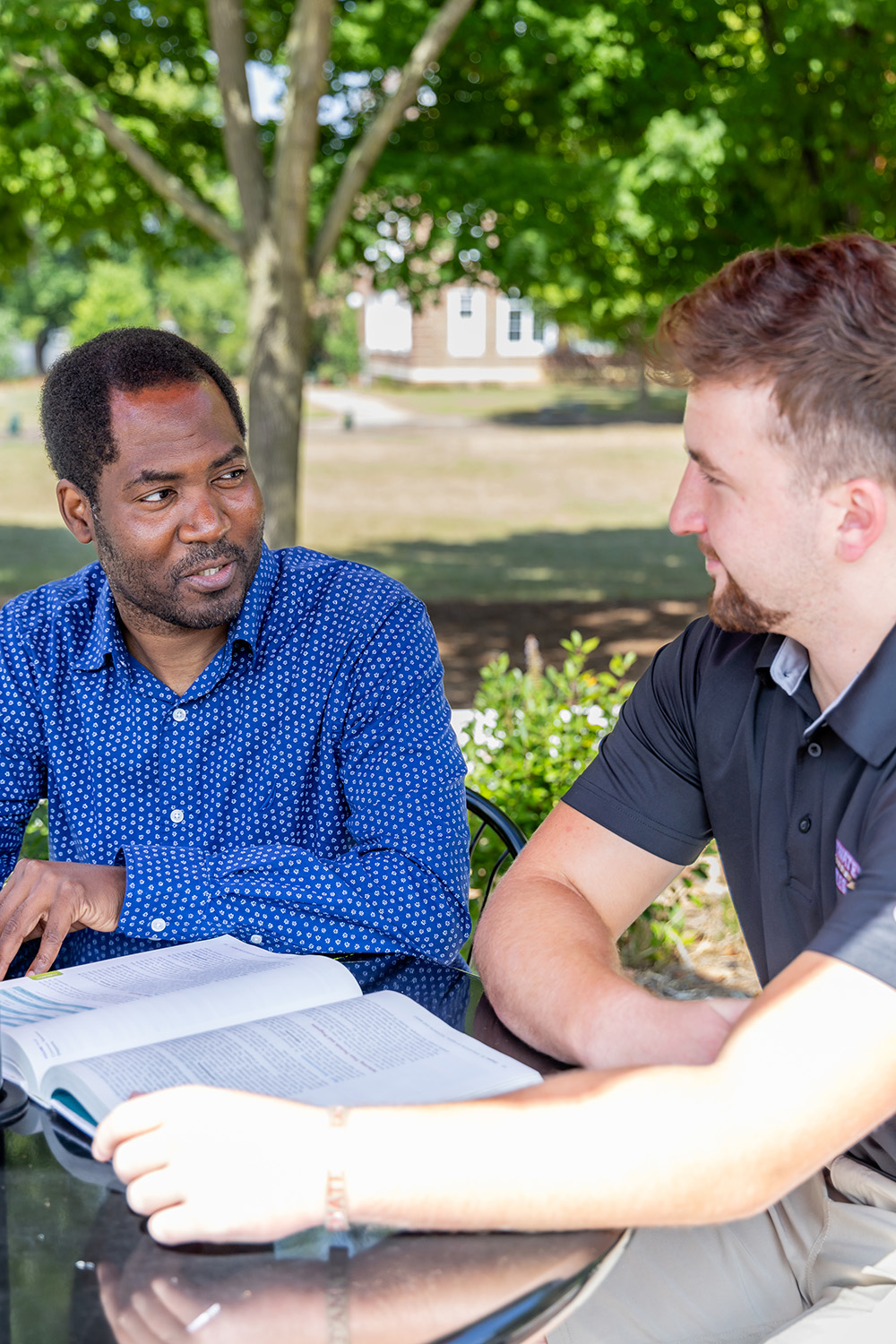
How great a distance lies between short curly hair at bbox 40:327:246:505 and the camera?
7.80 ft

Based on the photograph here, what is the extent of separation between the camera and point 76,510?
2523 millimetres

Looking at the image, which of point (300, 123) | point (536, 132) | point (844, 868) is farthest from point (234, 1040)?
point (536, 132)

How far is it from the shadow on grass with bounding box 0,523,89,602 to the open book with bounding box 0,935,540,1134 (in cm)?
1073

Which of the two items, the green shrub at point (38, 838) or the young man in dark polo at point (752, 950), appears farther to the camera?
the green shrub at point (38, 838)

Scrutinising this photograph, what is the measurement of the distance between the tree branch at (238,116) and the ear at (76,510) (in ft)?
13.4

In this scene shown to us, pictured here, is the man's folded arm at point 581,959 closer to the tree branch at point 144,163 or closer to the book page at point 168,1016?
the book page at point 168,1016

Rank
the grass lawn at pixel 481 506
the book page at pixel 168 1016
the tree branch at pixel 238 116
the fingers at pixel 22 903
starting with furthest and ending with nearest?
the grass lawn at pixel 481 506
the tree branch at pixel 238 116
the fingers at pixel 22 903
the book page at pixel 168 1016

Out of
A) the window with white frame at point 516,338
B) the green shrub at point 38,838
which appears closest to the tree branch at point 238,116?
the green shrub at point 38,838

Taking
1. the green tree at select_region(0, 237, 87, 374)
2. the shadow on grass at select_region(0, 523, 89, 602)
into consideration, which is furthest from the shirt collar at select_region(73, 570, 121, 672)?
the green tree at select_region(0, 237, 87, 374)

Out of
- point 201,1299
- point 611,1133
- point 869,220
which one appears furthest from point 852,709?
point 869,220

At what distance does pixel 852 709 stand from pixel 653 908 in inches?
96.0

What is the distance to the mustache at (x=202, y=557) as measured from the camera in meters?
2.36

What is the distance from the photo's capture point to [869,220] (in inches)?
288

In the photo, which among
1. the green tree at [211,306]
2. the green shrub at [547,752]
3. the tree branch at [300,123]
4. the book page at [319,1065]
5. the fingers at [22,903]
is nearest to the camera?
the book page at [319,1065]
